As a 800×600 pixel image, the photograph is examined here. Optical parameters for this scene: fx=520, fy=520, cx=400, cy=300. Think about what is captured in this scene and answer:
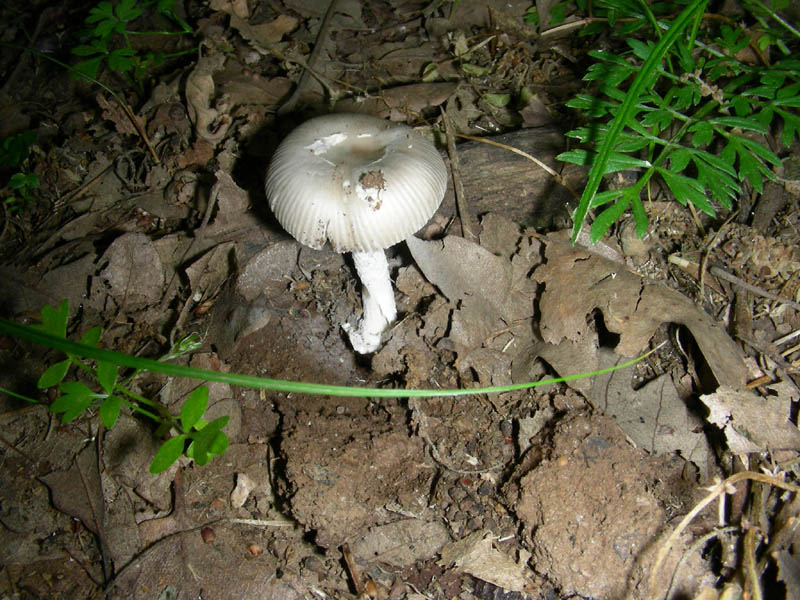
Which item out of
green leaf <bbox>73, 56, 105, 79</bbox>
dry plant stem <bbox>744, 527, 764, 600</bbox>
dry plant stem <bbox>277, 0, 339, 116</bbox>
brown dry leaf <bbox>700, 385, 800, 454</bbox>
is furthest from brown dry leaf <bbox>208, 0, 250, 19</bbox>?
dry plant stem <bbox>744, 527, 764, 600</bbox>

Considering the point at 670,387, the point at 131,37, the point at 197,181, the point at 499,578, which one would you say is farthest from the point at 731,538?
the point at 131,37

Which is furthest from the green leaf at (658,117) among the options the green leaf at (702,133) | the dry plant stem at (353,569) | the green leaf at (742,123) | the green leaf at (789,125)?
the dry plant stem at (353,569)

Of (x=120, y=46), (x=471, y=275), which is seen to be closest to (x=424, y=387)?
(x=471, y=275)

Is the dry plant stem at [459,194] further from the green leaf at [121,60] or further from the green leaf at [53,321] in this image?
the green leaf at [121,60]

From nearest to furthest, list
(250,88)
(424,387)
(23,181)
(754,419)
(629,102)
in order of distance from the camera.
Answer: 1. (629,102)
2. (754,419)
3. (424,387)
4. (23,181)
5. (250,88)

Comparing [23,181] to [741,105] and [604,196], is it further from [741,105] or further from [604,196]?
[741,105]

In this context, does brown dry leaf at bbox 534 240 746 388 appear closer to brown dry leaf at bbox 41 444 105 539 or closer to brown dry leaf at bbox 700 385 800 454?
brown dry leaf at bbox 700 385 800 454

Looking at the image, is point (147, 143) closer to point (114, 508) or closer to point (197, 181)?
point (197, 181)
